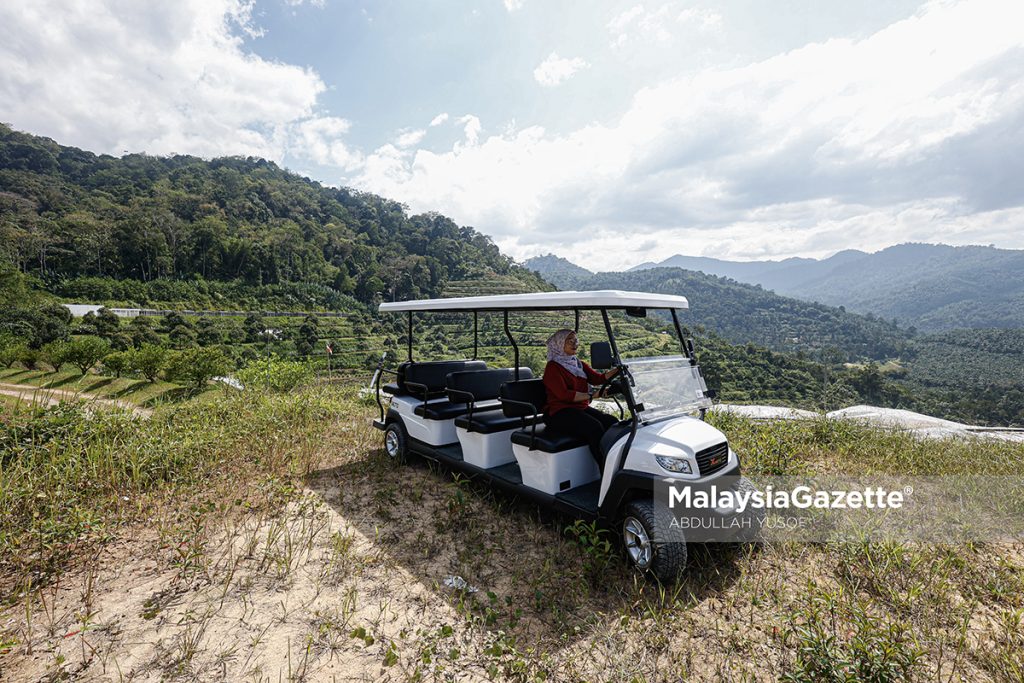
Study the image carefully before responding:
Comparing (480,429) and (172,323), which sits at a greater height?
(480,429)

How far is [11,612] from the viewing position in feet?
9.50

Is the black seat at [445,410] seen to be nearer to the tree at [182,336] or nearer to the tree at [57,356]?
the tree at [57,356]

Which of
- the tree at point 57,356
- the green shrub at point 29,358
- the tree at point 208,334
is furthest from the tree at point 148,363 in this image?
the tree at point 208,334

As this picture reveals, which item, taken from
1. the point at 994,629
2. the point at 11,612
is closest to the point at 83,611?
the point at 11,612

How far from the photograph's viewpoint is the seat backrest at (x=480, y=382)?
5125 mm

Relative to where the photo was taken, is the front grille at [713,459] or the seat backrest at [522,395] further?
the seat backrest at [522,395]

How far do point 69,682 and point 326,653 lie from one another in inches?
50.7

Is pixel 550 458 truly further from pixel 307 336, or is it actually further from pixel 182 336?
pixel 182 336

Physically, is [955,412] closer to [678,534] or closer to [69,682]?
[678,534]

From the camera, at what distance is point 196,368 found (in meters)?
22.1

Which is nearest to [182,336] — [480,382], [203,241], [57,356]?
[57,356]

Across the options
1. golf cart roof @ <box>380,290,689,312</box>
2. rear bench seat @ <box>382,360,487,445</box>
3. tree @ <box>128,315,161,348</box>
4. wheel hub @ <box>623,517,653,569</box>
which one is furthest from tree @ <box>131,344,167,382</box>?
wheel hub @ <box>623,517,653,569</box>

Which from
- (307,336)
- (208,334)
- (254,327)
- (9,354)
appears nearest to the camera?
(9,354)

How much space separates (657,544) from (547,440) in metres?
1.19
